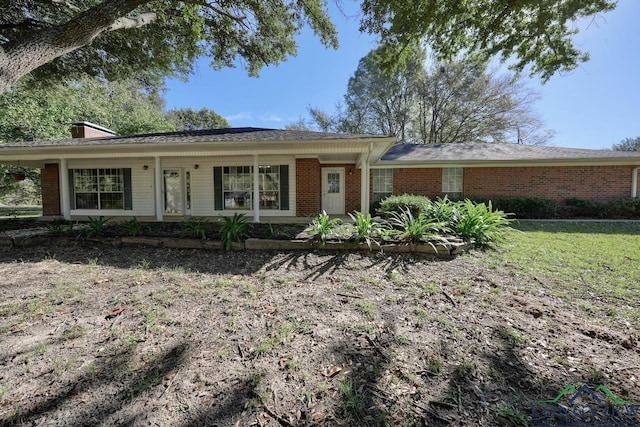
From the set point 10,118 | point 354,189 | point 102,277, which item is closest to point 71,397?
point 102,277

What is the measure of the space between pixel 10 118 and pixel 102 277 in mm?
15865

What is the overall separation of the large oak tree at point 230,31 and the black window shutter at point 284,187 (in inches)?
179

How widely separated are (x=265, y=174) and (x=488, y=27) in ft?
26.9

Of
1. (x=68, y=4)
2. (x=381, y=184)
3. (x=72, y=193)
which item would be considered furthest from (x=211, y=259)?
(x=72, y=193)

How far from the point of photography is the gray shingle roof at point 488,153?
449 inches

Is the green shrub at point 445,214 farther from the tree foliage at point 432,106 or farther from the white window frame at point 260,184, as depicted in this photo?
the tree foliage at point 432,106

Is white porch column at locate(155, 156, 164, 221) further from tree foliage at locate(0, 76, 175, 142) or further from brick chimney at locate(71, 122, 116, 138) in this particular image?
brick chimney at locate(71, 122, 116, 138)

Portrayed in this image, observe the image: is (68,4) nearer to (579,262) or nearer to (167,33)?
(167,33)

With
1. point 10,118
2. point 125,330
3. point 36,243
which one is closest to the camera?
point 125,330

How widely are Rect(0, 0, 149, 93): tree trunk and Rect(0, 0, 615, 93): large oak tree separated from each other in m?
0.02

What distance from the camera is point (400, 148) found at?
47.8ft

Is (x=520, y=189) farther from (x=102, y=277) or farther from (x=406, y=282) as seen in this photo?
(x=102, y=277)

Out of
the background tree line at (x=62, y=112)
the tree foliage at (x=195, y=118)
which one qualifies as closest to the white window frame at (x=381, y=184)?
the background tree line at (x=62, y=112)

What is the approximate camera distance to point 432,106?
23344mm
